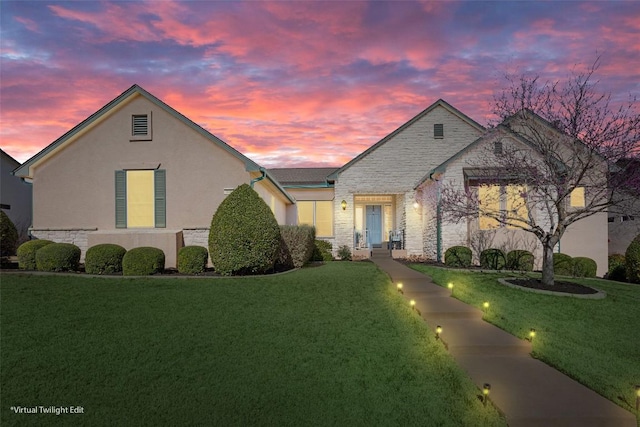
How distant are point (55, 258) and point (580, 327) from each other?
14.2 m

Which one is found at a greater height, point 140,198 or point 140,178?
point 140,178

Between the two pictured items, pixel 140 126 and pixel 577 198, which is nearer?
pixel 140 126

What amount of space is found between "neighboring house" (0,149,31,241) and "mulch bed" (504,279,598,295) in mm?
22031

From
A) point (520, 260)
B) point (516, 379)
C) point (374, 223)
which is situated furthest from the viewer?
point (374, 223)

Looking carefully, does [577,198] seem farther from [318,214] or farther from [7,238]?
[7,238]

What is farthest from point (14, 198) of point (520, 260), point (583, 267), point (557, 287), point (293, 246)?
point (583, 267)

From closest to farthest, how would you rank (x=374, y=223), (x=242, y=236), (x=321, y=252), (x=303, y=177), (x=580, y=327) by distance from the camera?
1. (x=580, y=327)
2. (x=242, y=236)
3. (x=321, y=252)
4. (x=374, y=223)
5. (x=303, y=177)

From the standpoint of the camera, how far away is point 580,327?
8.45 metres

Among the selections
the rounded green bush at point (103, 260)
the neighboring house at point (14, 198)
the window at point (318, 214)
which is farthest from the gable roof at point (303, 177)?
the neighboring house at point (14, 198)

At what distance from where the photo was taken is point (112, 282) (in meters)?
11.2

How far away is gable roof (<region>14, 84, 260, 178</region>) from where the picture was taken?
14992 mm

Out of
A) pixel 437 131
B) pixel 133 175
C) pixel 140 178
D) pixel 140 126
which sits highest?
pixel 437 131

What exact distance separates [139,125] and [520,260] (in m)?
15.0

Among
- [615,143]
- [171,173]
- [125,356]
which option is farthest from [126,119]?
[615,143]
